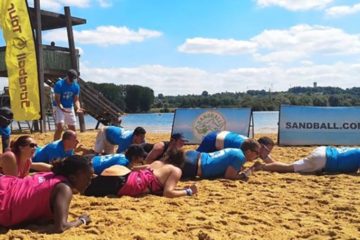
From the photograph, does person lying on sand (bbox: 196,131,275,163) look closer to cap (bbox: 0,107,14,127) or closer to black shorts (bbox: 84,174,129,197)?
black shorts (bbox: 84,174,129,197)

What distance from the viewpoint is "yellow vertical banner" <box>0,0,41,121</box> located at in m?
12.9

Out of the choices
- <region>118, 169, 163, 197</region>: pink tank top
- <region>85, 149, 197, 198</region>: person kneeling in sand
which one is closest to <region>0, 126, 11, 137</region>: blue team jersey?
<region>85, 149, 197, 198</region>: person kneeling in sand

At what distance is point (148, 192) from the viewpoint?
516 cm

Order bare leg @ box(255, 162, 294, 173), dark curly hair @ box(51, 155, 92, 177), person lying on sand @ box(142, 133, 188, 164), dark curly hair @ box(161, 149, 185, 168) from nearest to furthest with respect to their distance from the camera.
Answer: dark curly hair @ box(51, 155, 92, 177) → dark curly hair @ box(161, 149, 185, 168) → person lying on sand @ box(142, 133, 188, 164) → bare leg @ box(255, 162, 294, 173)

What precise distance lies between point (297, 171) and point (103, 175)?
3269 millimetres

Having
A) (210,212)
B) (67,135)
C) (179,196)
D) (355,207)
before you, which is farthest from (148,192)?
(355,207)

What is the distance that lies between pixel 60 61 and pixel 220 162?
511 inches

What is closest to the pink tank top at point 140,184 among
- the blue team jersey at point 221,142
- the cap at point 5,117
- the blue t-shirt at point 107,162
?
the blue t-shirt at point 107,162

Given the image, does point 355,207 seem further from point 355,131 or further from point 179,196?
point 355,131

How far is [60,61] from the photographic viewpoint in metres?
17.9

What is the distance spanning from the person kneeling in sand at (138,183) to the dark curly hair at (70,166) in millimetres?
1254

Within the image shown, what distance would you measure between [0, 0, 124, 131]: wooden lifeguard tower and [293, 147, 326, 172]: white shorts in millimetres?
10516

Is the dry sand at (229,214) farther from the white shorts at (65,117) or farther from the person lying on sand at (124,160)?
the white shorts at (65,117)

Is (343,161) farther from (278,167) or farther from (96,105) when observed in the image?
(96,105)
